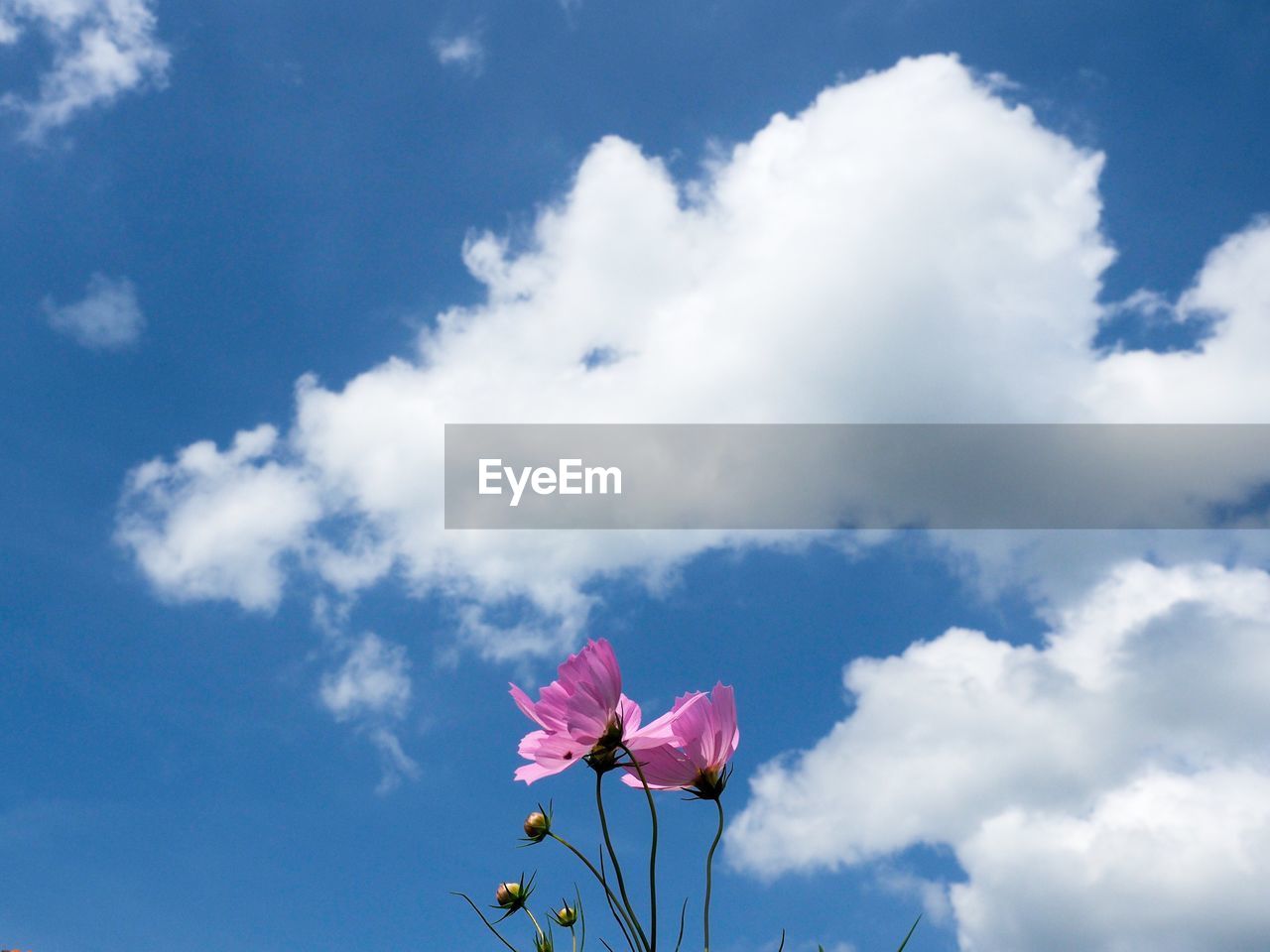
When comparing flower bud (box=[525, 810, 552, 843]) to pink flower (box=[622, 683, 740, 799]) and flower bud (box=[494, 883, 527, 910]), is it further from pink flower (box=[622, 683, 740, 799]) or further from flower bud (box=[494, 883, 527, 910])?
pink flower (box=[622, 683, 740, 799])

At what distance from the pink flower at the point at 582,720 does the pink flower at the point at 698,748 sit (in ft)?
0.08

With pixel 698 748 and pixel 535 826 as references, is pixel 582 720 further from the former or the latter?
pixel 535 826

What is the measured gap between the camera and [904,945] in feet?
4.51

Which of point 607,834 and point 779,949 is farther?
point 779,949

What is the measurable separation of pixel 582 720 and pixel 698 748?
0.18 meters

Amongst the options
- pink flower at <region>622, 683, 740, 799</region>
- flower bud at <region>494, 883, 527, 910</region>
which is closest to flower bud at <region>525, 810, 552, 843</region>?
flower bud at <region>494, 883, 527, 910</region>

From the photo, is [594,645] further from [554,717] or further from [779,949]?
[779,949]

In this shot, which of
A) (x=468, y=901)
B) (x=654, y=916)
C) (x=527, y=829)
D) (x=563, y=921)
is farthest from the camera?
(x=563, y=921)

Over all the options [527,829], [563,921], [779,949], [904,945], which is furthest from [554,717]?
[563,921]

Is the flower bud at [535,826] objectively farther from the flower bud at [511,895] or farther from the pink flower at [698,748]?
the pink flower at [698,748]

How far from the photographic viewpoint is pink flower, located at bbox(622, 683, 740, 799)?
141 cm

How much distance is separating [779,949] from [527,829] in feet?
3.92

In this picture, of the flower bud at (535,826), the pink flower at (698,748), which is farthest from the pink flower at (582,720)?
the flower bud at (535,826)

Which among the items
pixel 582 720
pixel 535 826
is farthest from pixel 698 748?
pixel 535 826
